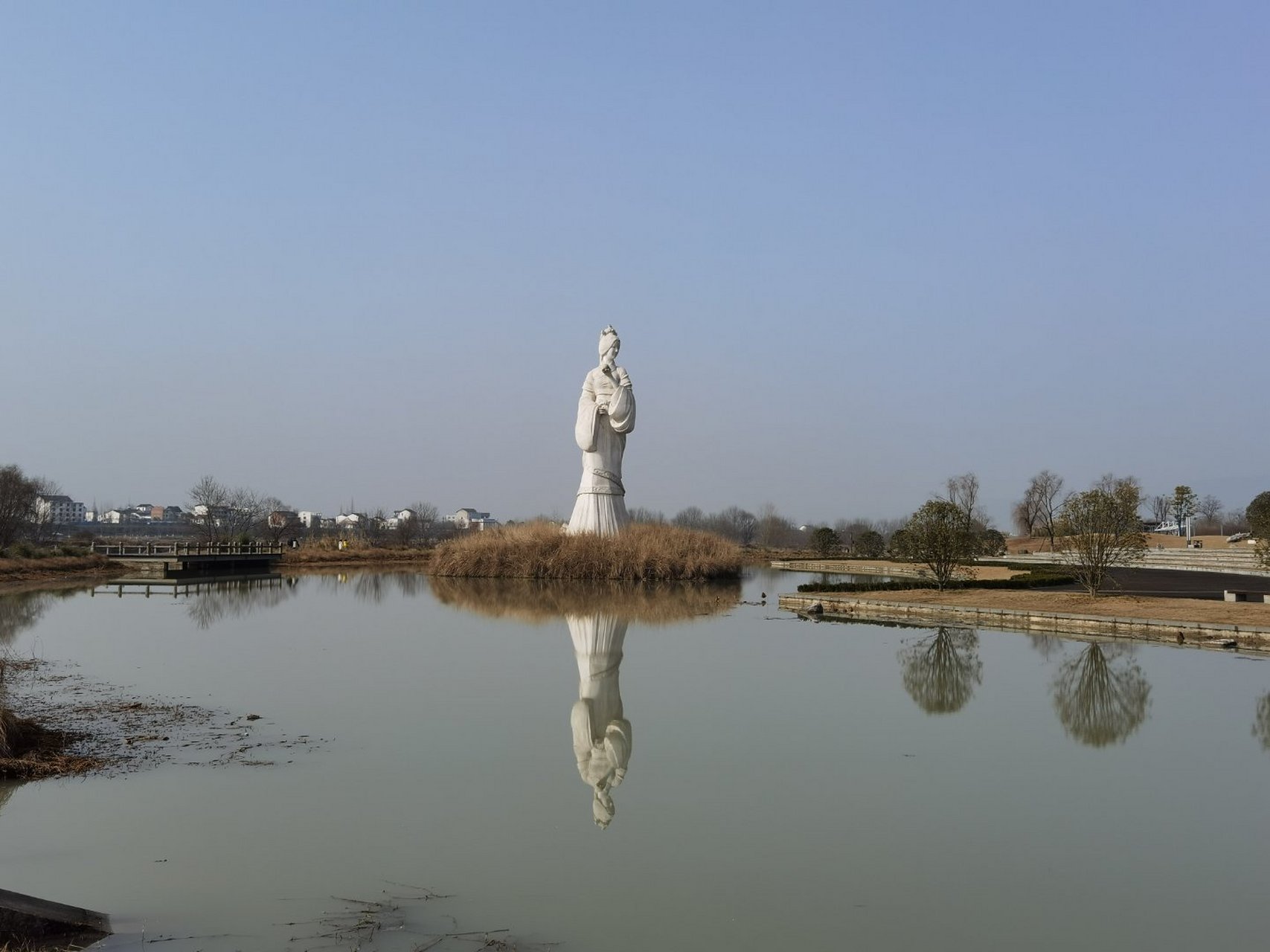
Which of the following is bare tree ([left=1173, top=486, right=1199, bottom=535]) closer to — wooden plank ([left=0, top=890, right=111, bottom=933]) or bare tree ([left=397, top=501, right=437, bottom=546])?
bare tree ([left=397, top=501, right=437, bottom=546])

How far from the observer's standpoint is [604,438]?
30.2 metres

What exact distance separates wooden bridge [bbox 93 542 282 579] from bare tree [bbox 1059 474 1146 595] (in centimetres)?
2510

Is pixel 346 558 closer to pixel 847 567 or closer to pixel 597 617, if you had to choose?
pixel 847 567

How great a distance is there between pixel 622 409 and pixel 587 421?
3.66ft

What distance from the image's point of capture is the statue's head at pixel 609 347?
98.5ft

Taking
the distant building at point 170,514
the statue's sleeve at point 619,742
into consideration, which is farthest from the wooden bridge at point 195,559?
the distant building at point 170,514

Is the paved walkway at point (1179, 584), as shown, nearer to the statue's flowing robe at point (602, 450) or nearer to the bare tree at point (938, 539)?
the bare tree at point (938, 539)

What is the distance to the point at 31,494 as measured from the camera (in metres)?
38.8

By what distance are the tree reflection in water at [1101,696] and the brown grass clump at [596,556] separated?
50.2ft

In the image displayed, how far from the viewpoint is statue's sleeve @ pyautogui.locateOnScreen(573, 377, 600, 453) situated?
29812 mm

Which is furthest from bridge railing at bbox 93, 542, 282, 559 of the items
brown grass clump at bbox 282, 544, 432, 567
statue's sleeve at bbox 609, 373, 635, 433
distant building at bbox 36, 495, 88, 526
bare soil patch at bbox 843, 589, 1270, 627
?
bare soil patch at bbox 843, 589, 1270, 627

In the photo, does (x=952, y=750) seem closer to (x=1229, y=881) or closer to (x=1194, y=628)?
(x=1229, y=881)

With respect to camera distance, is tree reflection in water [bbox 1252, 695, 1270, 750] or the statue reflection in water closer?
the statue reflection in water

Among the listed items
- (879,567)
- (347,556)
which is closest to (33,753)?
(879,567)
